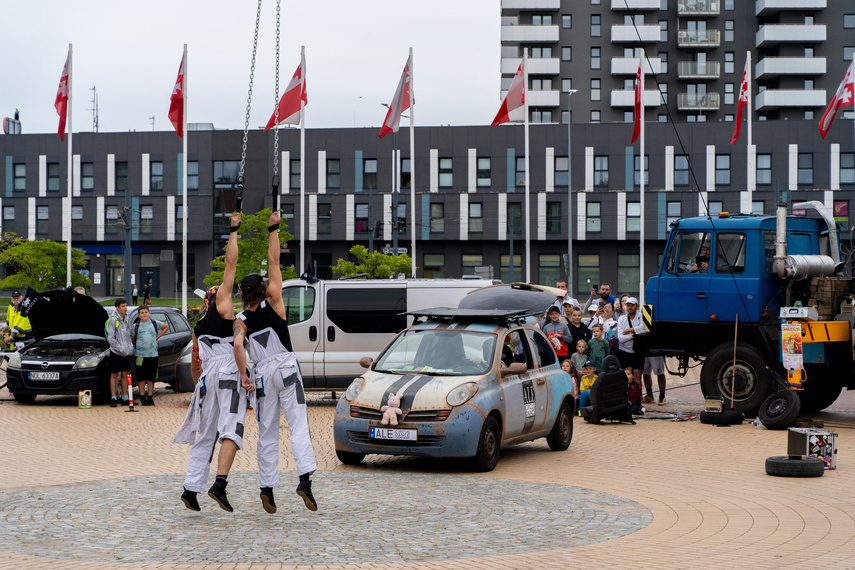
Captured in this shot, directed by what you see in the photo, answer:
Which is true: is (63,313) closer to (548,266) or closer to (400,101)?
(400,101)

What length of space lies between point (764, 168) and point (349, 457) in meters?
62.8

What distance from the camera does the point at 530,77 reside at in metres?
82.1

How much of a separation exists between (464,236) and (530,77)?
57.0 ft

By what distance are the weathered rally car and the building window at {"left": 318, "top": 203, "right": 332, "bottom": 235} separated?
2331 inches

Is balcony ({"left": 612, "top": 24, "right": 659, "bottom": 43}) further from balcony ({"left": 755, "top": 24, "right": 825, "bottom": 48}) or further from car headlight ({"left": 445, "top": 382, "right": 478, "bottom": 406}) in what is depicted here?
car headlight ({"left": 445, "top": 382, "right": 478, "bottom": 406})

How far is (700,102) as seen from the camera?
265 ft

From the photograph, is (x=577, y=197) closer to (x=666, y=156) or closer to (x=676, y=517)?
(x=666, y=156)

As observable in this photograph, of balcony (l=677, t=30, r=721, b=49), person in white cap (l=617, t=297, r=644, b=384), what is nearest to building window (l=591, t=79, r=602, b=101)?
balcony (l=677, t=30, r=721, b=49)

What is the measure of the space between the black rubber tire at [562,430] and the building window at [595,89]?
232ft

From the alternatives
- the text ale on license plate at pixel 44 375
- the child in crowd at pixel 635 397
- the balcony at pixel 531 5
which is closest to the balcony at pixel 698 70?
the balcony at pixel 531 5

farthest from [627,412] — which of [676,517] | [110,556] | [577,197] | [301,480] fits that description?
[577,197]

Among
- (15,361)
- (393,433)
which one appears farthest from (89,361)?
(393,433)

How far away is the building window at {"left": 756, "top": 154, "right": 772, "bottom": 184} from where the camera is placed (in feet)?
227

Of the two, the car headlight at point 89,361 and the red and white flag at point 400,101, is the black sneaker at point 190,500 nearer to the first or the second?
the car headlight at point 89,361
